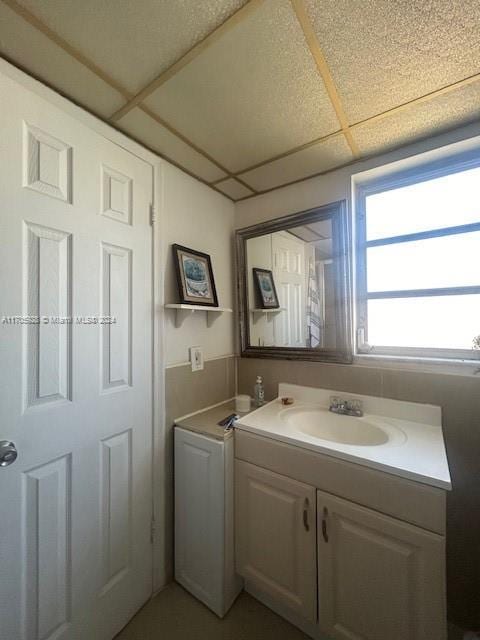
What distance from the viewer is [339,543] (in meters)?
0.99

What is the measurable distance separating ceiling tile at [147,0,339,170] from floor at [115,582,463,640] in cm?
222

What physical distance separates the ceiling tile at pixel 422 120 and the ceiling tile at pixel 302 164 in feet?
0.31

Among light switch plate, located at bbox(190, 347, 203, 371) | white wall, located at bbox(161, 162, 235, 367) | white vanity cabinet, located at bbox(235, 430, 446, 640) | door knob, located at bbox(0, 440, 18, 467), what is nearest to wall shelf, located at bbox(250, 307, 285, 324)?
white wall, located at bbox(161, 162, 235, 367)

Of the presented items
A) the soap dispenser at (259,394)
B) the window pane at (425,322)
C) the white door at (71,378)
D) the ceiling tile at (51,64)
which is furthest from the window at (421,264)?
the ceiling tile at (51,64)

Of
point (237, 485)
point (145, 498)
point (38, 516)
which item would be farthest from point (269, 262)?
point (38, 516)

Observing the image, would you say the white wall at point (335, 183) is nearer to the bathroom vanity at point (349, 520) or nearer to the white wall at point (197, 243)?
the white wall at point (197, 243)

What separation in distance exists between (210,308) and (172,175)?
77cm

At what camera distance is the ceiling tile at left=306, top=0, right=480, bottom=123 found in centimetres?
72

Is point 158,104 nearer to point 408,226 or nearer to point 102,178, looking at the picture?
point 102,178

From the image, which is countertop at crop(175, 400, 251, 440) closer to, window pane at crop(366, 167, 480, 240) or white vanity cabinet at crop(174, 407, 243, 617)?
white vanity cabinet at crop(174, 407, 243, 617)

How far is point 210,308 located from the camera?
4.86 ft

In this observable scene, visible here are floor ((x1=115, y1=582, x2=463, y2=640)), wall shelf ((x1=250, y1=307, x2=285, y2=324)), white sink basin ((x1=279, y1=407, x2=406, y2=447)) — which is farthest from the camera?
wall shelf ((x1=250, y1=307, x2=285, y2=324))

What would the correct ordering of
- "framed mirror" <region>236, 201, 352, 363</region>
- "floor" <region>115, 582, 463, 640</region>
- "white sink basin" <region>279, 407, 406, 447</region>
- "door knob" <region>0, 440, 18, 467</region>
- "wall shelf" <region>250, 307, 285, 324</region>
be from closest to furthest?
"door knob" <region>0, 440, 18, 467</region> → "floor" <region>115, 582, 463, 640</region> → "white sink basin" <region>279, 407, 406, 447</region> → "framed mirror" <region>236, 201, 352, 363</region> → "wall shelf" <region>250, 307, 285, 324</region>

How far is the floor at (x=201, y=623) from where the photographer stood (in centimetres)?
113
